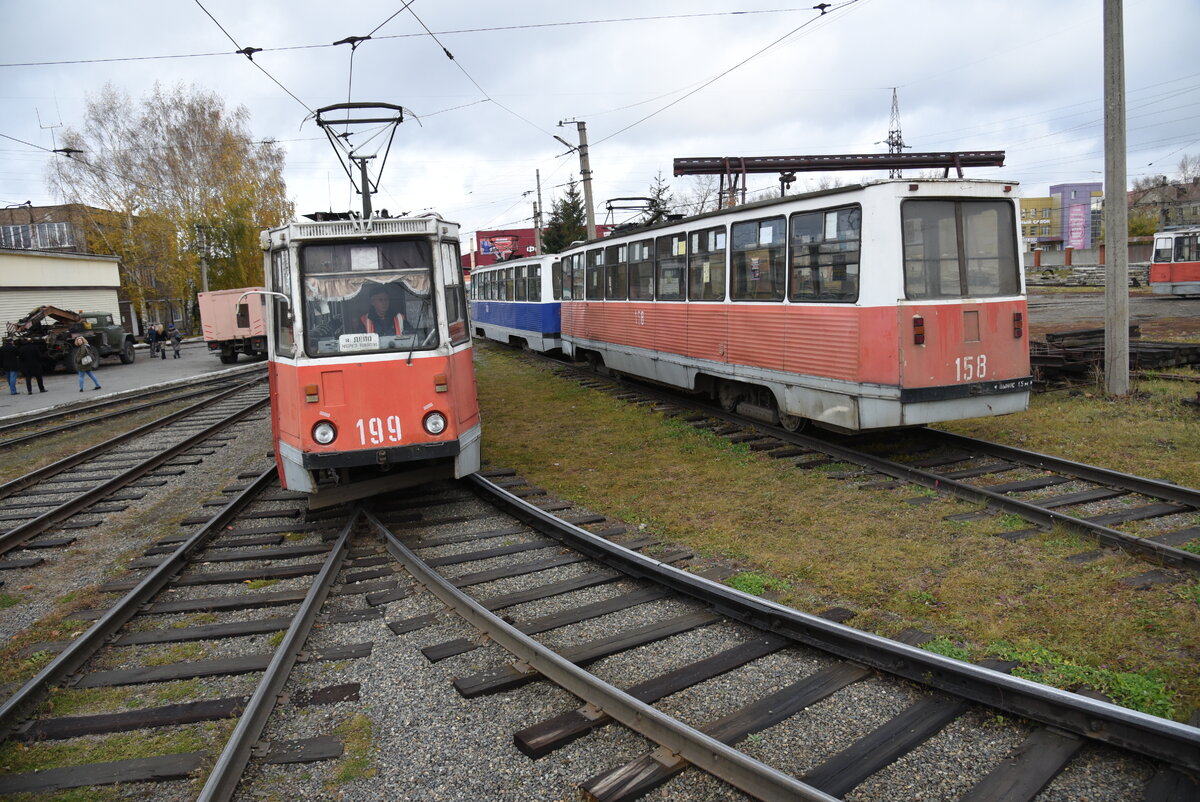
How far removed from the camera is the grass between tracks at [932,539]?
4.28 metres

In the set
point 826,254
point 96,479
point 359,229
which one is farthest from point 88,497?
point 826,254

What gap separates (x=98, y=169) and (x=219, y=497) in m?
44.5

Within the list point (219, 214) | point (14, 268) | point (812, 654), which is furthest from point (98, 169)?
point (812, 654)

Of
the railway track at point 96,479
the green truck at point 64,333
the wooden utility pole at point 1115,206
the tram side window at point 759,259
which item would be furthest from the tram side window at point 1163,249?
the green truck at point 64,333

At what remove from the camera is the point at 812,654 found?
14.3ft

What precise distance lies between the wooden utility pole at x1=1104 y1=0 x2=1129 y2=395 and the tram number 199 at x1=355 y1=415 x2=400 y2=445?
9720 millimetres

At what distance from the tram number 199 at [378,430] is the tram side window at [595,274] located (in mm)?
9649

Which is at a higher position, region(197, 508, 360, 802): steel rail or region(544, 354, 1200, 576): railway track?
region(544, 354, 1200, 576): railway track

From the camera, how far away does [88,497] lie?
9008 mm

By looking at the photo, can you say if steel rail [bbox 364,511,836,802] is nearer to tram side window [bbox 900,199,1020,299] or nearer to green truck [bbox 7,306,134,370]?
tram side window [bbox 900,199,1020,299]

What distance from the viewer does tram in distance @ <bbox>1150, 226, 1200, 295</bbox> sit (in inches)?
1240

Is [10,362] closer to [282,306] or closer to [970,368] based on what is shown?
[282,306]

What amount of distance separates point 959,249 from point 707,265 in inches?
150

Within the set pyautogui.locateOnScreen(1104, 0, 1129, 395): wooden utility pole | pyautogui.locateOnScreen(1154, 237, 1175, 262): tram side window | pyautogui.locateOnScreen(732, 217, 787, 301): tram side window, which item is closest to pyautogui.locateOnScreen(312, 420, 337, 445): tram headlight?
pyautogui.locateOnScreen(732, 217, 787, 301): tram side window
